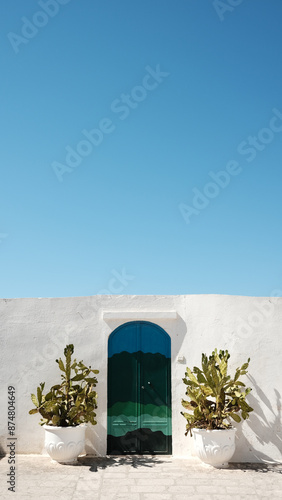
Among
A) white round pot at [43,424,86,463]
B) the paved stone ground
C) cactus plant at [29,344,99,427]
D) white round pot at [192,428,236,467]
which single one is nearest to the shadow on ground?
the paved stone ground

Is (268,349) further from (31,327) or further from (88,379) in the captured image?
→ (31,327)

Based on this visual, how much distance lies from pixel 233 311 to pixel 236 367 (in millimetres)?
1014

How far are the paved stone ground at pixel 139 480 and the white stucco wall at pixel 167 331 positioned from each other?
0.53 m

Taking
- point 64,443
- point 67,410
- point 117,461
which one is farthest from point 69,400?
point 117,461

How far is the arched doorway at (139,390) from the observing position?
8.01 meters

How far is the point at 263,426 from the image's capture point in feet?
26.0

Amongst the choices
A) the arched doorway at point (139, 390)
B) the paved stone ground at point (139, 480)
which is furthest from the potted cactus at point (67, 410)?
the arched doorway at point (139, 390)

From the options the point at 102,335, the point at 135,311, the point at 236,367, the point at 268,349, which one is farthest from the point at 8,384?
the point at 268,349

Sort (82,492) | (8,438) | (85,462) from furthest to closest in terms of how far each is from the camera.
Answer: (8,438)
(85,462)
(82,492)

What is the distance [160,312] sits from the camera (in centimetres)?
831

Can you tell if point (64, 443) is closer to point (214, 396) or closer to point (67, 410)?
point (67, 410)

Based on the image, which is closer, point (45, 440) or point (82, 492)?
point (82, 492)

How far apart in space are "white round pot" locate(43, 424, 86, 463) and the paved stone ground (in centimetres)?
16

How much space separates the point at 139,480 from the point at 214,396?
1781 mm
